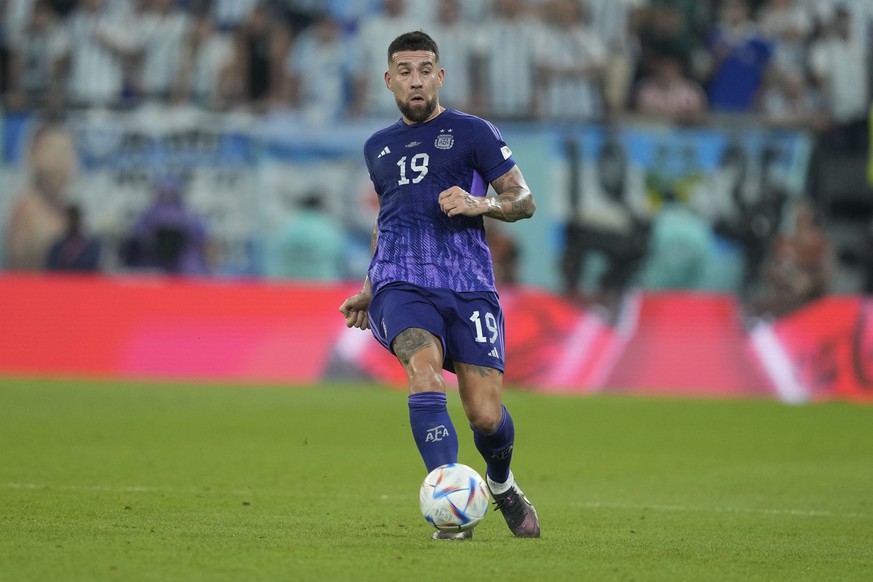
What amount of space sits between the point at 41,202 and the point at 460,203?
15.4 m

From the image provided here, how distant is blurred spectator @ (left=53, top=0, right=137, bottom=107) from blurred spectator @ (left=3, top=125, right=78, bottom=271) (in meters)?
1.01

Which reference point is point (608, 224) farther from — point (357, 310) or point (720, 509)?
point (357, 310)

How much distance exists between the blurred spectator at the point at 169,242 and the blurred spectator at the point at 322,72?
8.01 ft

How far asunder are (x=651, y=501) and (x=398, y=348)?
3075mm

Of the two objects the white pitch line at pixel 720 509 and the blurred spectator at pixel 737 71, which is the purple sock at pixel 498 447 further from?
the blurred spectator at pixel 737 71

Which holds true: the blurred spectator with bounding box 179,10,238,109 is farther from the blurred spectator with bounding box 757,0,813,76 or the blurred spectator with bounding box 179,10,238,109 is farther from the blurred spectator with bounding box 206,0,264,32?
Result: the blurred spectator with bounding box 757,0,813,76

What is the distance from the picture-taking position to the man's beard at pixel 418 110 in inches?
288

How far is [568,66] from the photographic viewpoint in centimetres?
2139

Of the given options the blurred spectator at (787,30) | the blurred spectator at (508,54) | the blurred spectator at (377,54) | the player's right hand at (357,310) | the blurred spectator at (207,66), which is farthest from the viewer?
the blurred spectator at (207,66)

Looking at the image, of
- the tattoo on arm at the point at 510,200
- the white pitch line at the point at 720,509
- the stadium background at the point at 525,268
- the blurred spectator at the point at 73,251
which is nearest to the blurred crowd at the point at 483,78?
the blurred spectator at the point at 73,251

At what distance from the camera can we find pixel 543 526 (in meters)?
7.88

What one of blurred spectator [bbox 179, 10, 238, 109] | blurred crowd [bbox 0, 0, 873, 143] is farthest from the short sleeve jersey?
blurred spectator [bbox 179, 10, 238, 109]

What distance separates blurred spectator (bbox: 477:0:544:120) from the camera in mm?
21297

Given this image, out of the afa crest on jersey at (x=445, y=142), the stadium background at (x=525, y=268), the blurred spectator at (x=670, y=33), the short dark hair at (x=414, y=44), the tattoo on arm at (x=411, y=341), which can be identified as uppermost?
the blurred spectator at (x=670, y=33)
